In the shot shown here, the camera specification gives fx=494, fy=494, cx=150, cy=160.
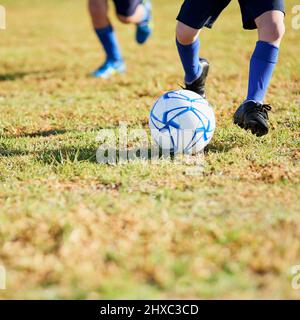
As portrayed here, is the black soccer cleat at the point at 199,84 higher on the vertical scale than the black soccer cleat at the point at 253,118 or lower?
higher

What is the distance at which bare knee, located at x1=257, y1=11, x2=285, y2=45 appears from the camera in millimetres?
3602

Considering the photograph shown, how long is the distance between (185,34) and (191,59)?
0.87 ft

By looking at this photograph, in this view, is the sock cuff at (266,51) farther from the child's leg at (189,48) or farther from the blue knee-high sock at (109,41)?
the blue knee-high sock at (109,41)

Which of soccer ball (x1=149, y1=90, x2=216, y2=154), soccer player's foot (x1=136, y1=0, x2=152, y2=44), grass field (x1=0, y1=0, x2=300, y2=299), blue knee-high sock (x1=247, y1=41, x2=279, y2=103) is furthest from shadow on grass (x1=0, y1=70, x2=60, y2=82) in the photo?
blue knee-high sock (x1=247, y1=41, x2=279, y2=103)

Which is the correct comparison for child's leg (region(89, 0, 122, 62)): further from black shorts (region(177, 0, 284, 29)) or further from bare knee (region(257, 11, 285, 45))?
bare knee (region(257, 11, 285, 45))

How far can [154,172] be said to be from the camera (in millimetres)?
3283

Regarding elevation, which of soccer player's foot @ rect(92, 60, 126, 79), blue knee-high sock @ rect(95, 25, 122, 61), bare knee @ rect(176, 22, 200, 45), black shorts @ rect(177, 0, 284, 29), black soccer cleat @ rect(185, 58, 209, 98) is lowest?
black soccer cleat @ rect(185, 58, 209, 98)

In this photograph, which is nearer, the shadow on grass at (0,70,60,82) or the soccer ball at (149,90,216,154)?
the soccer ball at (149,90,216,154)

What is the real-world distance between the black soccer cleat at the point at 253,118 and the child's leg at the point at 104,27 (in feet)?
11.4

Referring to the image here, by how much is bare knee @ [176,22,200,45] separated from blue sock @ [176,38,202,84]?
2.2 inches

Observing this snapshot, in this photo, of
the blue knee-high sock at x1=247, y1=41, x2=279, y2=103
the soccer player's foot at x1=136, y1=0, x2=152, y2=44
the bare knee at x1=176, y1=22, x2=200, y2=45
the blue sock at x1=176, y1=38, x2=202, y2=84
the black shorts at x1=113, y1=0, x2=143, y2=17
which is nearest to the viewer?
the blue knee-high sock at x1=247, y1=41, x2=279, y2=103

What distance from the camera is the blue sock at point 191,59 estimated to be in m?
4.26

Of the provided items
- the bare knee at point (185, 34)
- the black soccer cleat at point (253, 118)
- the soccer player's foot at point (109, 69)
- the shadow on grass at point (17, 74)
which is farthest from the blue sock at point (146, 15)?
the black soccer cleat at point (253, 118)

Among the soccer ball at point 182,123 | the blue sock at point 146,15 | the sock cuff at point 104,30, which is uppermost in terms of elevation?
the blue sock at point 146,15
